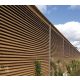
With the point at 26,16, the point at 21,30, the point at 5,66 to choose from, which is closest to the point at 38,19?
the point at 26,16

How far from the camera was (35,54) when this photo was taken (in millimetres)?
8883

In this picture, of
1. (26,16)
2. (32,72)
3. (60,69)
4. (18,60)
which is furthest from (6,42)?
(60,69)

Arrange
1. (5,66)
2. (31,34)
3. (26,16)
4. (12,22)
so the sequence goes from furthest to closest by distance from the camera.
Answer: (31,34), (26,16), (12,22), (5,66)

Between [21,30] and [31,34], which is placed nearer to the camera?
[21,30]

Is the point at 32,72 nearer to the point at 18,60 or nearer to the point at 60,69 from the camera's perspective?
the point at 18,60

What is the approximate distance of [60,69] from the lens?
12.9 m

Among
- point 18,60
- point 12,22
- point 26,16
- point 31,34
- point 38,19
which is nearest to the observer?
point 12,22

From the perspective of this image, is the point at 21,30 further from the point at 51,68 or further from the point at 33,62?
the point at 51,68

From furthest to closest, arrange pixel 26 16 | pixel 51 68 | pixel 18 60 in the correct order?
pixel 51 68 → pixel 26 16 → pixel 18 60

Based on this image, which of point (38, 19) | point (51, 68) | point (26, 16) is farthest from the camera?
point (51, 68)

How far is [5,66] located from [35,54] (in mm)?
2980

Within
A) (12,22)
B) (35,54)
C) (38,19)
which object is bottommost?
(35,54)
